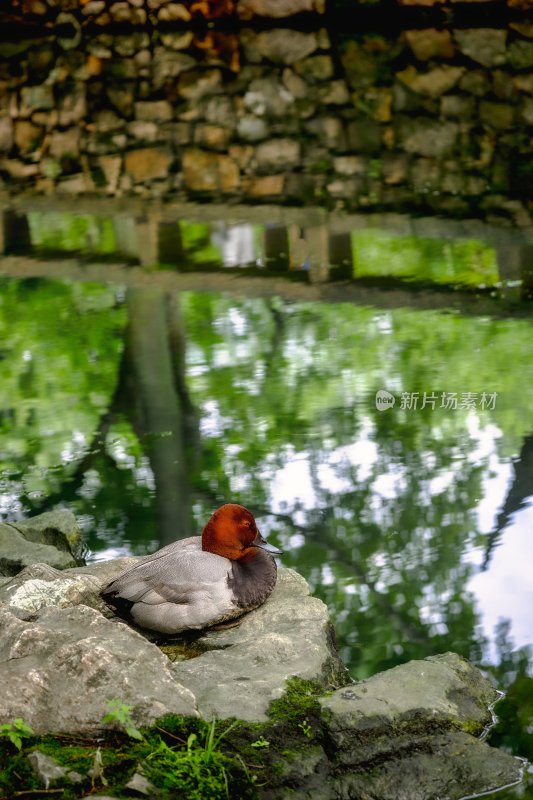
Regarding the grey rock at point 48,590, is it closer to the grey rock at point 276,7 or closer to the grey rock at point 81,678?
the grey rock at point 81,678

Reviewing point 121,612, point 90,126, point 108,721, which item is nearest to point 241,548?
point 121,612

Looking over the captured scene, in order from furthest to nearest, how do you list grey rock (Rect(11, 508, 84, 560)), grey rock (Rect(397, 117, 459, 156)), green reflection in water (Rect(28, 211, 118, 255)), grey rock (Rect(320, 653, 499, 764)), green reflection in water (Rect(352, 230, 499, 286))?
grey rock (Rect(397, 117, 459, 156)), green reflection in water (Rect(28, 211, 118, 255)), green reflection in water (Rect(352, 230, 499, 286)), grey rock (Rect(11, 508, 84, 560)), grey rock (Rect(320, 653, 499, 764))

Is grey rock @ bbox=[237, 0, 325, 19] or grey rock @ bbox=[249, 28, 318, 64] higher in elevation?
grey rock @ bbox=[237, 0, 325, 19]

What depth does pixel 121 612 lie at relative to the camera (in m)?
3.52

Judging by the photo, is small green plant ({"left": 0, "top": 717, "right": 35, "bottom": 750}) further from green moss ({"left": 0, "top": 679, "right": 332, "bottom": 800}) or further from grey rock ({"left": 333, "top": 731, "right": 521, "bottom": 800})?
grey rock ({"left": 333, "top": 731, "right": 521, "bottom": 800})

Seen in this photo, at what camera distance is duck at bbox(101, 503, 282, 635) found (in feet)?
11.3

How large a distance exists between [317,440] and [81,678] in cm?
265

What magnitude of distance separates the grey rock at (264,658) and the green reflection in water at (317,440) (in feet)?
0.92

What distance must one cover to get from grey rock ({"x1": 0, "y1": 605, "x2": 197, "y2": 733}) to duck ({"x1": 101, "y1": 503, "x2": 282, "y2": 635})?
1.46 feet

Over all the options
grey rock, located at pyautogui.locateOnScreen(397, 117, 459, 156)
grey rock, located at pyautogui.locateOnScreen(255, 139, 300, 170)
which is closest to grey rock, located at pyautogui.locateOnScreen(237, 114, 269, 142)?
grey rock, located at pyautogui.locateOnScreen(255, 139, 300, 170)

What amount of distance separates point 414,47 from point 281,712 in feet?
30.1

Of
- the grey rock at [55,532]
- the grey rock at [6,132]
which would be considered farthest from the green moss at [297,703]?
the grey rock at [6,132]

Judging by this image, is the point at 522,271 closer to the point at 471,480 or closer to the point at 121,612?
the point at 471,480

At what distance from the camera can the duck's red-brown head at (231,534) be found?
355cm
